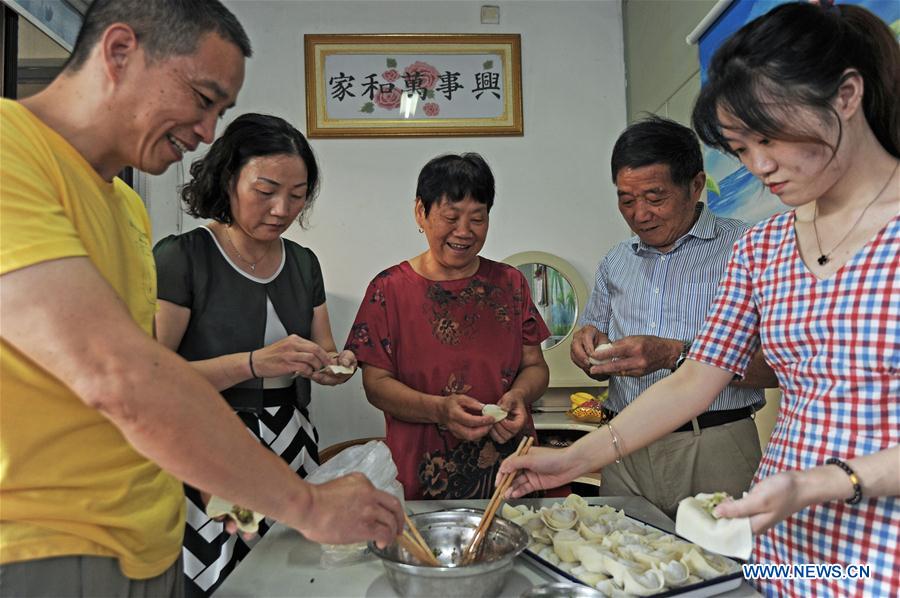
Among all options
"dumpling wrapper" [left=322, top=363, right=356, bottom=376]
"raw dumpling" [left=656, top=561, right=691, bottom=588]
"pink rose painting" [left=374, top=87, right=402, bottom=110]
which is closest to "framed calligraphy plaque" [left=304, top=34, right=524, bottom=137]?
"pink rose painting" [left=374, top=87, right=402, bottom=110]

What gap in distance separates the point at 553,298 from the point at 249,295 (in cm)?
213

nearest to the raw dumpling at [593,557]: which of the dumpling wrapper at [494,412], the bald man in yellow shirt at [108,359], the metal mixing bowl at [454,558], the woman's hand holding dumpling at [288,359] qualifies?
the metal mixing bowl at [454,558]

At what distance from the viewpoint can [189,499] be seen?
4.96 ft

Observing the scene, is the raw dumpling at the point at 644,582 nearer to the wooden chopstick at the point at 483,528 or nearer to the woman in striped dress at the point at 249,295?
the wooden chopstick at the point at 483,528

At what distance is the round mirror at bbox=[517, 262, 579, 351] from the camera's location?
3.51 metres

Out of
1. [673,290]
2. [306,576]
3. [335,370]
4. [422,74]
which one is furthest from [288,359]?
[422,74]

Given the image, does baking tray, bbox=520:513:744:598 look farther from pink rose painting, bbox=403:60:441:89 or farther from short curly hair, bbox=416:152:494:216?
pink rose painting, bbox=403:60:441:89

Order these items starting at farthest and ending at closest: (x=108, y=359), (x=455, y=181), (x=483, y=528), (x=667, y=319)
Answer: (x=455, y=181) → (x=667, y=319) → (x=483, y=528) → (x=108, y=359)

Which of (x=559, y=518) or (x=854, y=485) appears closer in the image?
(x=854, y=485)

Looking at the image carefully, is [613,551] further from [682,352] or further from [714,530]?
[682,352]

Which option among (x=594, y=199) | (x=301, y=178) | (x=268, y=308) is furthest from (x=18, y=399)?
(x=594, y=199)

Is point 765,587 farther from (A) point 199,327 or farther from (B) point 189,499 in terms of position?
(A) point 199,327

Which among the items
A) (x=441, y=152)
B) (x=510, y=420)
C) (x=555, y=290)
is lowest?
(x=510, y=420)

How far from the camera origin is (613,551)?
3.81 ft
